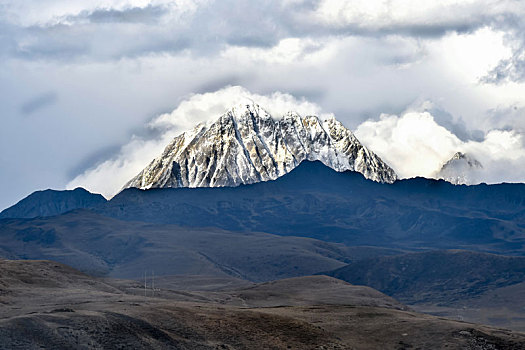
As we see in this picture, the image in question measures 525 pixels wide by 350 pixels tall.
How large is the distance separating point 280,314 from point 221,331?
17593 mm

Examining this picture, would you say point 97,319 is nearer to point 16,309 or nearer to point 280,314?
point 16,309

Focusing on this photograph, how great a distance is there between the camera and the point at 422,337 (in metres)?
113

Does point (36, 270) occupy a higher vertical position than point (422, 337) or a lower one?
higher

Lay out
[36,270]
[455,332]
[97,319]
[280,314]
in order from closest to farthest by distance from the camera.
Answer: [97,319]
[455,332]
[280,314]
[36,270]

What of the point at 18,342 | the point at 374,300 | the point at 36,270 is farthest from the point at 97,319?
the point at 374,300

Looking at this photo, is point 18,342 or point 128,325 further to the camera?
point 128,325

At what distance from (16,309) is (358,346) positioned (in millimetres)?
45756

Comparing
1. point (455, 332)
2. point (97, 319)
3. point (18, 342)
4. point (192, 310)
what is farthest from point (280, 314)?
point (18, 342)

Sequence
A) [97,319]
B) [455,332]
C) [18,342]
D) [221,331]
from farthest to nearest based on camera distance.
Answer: [455,332] → [221,331] → [97,319] → [18,342]

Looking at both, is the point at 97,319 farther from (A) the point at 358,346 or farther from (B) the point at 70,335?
(A) the point at 358,346

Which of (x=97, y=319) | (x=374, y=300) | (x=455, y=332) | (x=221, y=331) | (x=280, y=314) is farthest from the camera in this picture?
(x=374, y=300)

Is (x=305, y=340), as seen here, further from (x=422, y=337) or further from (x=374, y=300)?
(x=374, y=300)

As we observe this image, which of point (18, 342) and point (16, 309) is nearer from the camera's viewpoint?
point (18, 342)

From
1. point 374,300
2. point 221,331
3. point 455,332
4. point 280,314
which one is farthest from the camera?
point 374,300
